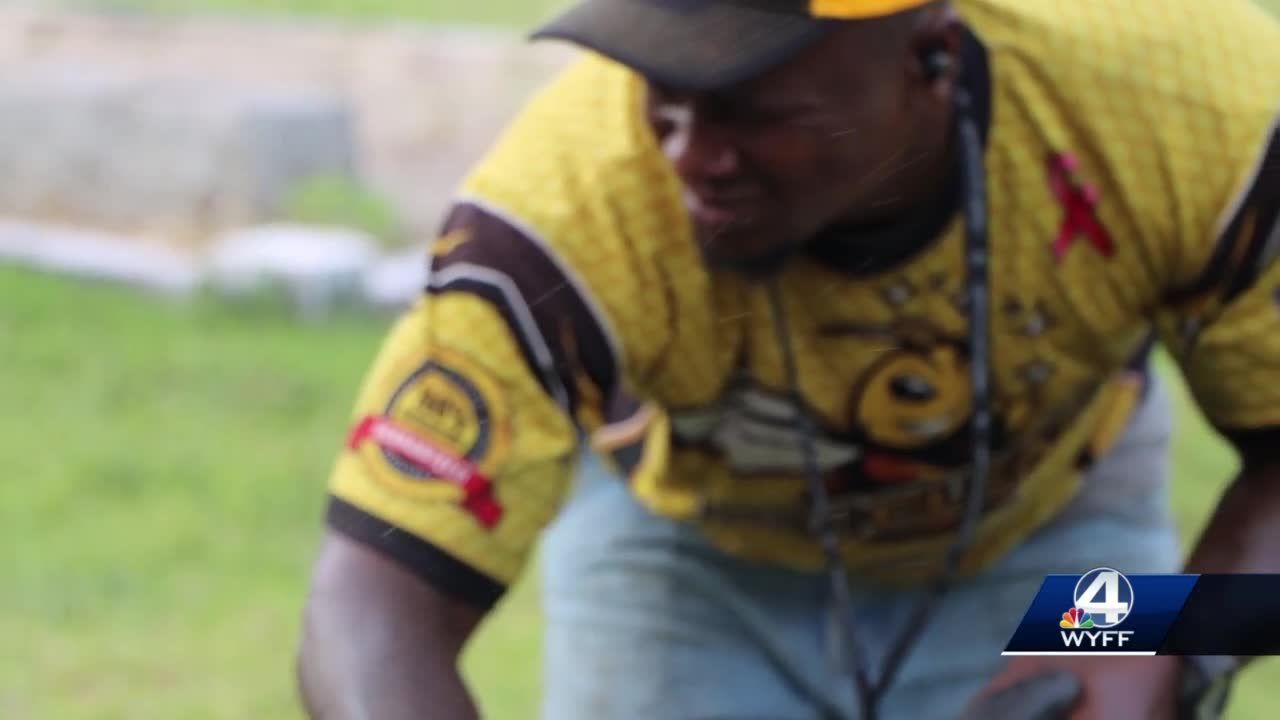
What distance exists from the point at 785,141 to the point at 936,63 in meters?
0.24

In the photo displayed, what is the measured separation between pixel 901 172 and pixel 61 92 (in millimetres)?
5117

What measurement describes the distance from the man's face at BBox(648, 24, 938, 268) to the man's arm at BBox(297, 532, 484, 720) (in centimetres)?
44

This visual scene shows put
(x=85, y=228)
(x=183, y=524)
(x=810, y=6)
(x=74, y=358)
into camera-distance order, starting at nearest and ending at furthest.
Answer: (x=810, y=6), (x=183, y=524), (x=74, y=358), (x=85, y=228)

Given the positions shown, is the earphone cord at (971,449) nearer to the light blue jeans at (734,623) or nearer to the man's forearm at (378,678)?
the light blue jeans at (734,623)

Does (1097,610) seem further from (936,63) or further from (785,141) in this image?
(936,63)

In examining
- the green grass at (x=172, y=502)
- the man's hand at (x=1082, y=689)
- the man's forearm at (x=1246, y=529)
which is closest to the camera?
the man's hand at (x=1082, y=689)

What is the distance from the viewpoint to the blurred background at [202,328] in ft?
14.8

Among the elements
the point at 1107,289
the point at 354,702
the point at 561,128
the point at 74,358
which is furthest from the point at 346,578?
the point at 74,358

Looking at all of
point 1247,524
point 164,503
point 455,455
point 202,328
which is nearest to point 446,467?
point 455,455

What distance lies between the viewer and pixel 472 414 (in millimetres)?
2396

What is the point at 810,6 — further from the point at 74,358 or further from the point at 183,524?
the point at 74,358

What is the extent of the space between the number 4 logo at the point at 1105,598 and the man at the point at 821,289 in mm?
233

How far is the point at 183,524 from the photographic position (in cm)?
505

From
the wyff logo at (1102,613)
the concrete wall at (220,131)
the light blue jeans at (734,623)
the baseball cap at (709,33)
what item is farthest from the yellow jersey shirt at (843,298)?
the concrete wall at (220,131)
